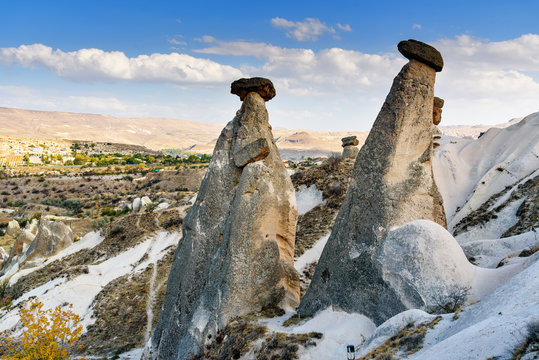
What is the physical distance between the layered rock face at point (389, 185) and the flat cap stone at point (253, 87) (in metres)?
3.91

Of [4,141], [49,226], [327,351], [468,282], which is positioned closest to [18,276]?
[49,226]

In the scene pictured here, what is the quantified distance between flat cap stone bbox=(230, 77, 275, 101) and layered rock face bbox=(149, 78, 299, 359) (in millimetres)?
29

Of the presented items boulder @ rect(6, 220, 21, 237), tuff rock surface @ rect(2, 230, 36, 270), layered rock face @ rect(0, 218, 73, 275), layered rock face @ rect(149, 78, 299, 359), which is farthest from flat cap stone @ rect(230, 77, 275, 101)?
boulder @ rect(6, 220, 21, 237)

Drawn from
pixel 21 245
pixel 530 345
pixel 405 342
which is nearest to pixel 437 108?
pixel 405 342

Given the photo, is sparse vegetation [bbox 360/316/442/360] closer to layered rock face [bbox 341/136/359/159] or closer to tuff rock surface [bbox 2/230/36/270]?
layered rock face [bbox 341/136/359/159]

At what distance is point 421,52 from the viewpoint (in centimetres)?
870

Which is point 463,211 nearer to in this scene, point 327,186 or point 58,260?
point 327,186

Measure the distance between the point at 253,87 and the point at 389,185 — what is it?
5.11 m

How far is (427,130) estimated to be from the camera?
29.0ft

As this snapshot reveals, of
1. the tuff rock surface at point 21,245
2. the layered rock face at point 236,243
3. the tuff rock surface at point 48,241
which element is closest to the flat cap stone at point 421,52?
the layered rock face at point 236,243

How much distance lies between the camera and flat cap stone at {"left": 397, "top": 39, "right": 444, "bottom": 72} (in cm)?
869

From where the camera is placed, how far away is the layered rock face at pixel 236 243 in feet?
33.4

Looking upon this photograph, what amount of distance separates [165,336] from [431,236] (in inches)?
301

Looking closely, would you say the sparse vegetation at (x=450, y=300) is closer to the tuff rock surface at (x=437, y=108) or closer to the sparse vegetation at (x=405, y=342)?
the sparse vegetation at (x=405, y=342)
